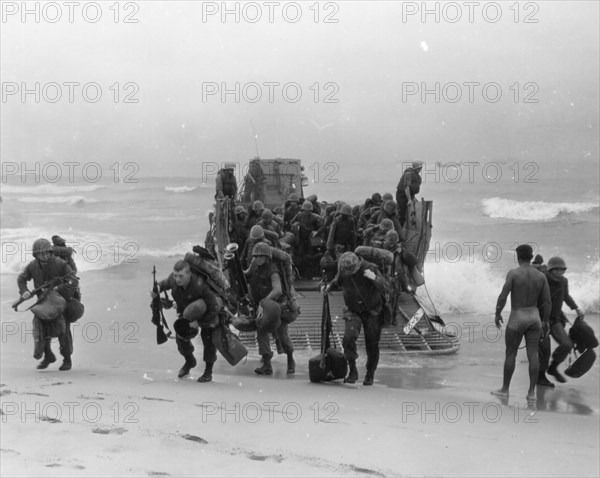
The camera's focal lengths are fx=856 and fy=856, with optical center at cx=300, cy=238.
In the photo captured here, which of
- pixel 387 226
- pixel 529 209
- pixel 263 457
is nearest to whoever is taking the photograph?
pixel 263 457

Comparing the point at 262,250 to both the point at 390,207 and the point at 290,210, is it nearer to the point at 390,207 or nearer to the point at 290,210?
the point at 390,207

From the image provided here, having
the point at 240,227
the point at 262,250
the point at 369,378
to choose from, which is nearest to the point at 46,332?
the point at 262,250

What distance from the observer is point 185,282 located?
812 centimetres

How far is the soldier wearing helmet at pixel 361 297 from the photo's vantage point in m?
→ 8.36

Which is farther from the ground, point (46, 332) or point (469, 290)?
point (46, 332)

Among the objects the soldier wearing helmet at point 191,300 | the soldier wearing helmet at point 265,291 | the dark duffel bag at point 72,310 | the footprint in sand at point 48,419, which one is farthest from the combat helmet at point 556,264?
the footprint in sand at point 48,419

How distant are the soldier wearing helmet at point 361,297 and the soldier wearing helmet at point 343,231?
4341mm

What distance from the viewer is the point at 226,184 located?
49.1 feet

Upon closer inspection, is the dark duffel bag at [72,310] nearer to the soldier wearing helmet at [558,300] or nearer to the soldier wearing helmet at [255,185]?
the soldier wearing helmet at [558,300]

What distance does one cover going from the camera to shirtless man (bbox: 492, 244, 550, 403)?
27.1 feet

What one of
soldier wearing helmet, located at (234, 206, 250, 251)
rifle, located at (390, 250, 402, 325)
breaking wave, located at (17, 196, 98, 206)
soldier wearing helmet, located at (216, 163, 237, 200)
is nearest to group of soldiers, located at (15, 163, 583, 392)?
rifle, located at (390, 250, 402, 325)

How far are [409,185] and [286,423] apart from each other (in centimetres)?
760

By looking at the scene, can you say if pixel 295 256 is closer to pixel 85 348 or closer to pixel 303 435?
pixel 85 348

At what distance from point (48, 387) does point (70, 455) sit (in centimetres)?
263
